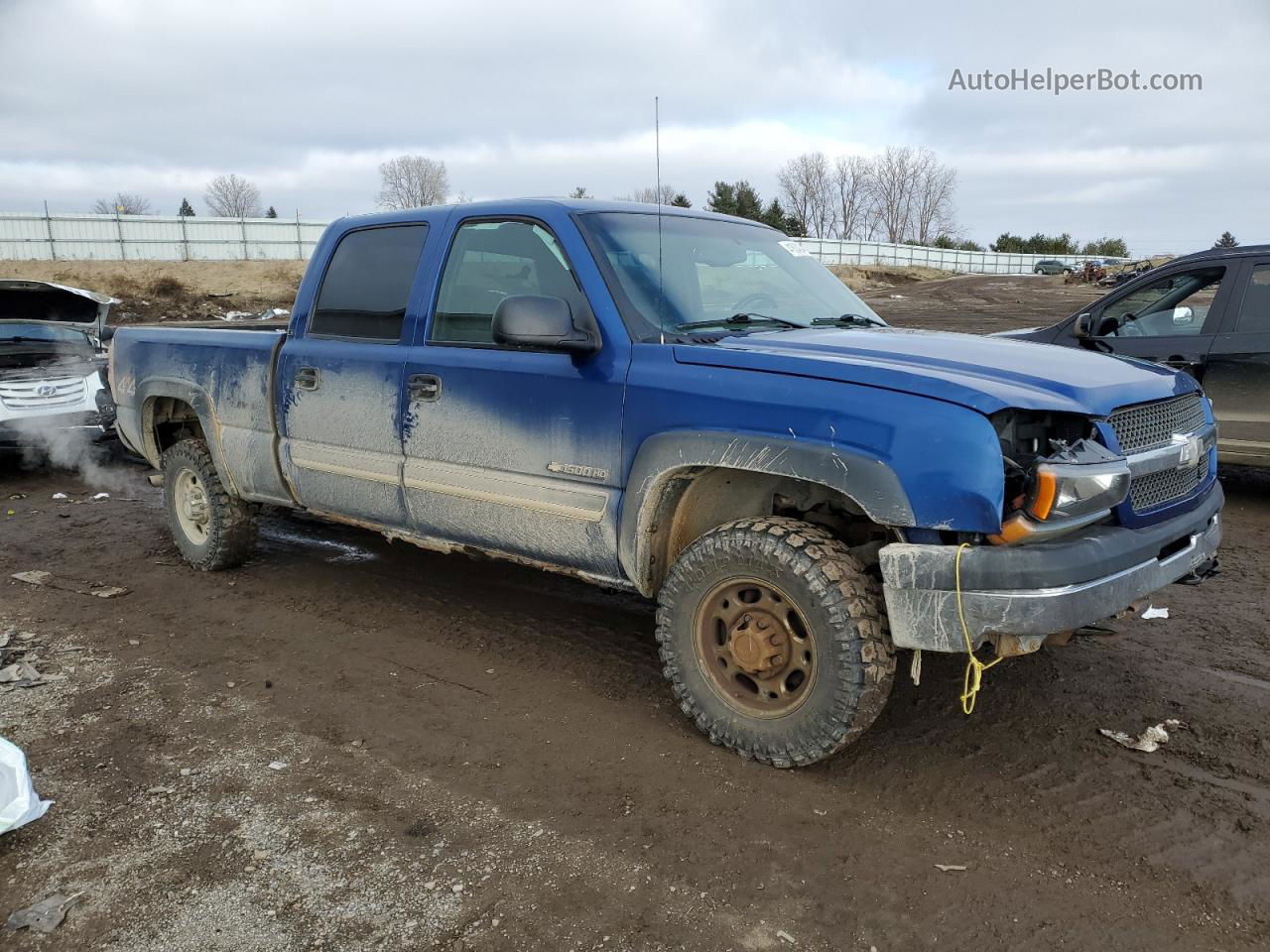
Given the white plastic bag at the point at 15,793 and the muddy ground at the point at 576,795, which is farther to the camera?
the white plastic bag at the point at 15,793

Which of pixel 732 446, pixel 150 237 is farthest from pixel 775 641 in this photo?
pixel 150 237

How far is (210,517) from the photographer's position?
219 inches

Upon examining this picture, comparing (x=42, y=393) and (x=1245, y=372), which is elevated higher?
(x=1245, y=372)

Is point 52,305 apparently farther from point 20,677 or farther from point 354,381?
point 354,381

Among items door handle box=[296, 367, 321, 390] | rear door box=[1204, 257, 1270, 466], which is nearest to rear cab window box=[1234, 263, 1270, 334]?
rear door box=[1204, 257, 1270, 466]

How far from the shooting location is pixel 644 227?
4.02 m

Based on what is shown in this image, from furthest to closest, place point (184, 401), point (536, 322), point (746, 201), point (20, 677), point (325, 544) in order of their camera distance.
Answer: point (746, 201)
point (325, 544)
point (184, 401)
point (20, 677)
point (536, 322)

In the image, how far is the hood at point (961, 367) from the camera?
9.45 feet

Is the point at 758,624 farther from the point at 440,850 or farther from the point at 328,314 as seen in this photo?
the point at 328,314

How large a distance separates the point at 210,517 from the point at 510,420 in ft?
8.94

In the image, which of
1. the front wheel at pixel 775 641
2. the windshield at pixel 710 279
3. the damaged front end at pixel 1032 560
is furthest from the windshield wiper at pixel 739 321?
the damaged front end at pixel 1032 560

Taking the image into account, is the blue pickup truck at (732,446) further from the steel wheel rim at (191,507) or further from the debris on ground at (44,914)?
the debris on ground at (44,914)

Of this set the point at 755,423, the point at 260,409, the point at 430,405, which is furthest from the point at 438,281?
the point at 755,423

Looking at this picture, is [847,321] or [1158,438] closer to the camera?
[1158,438]
